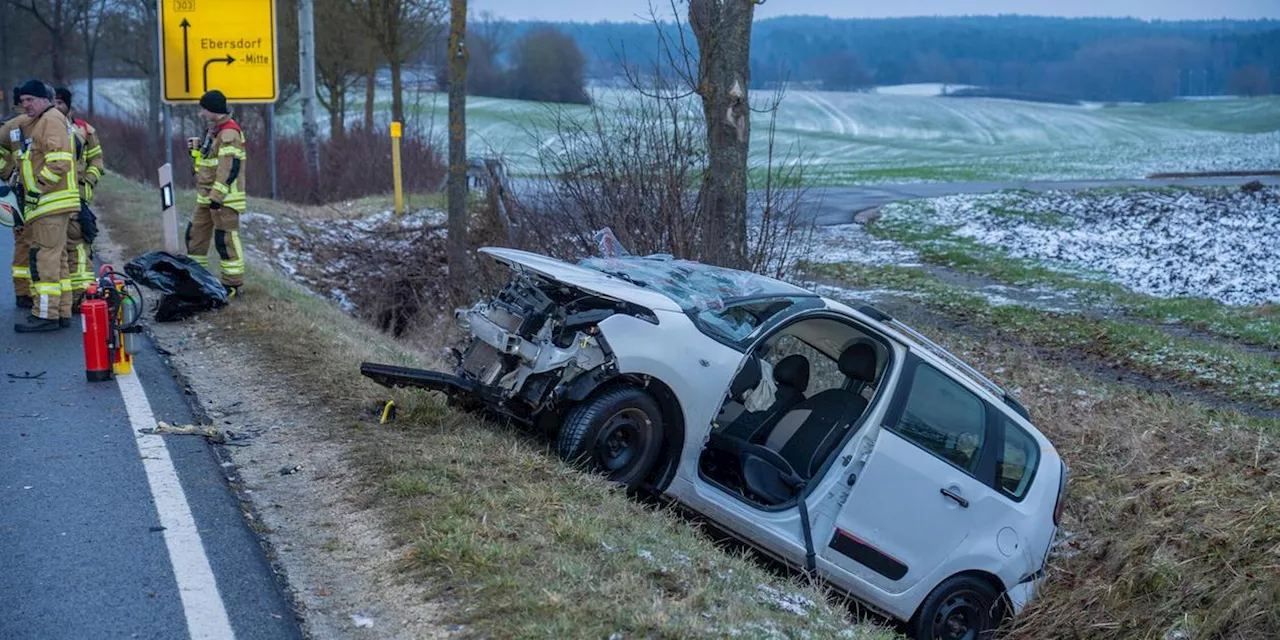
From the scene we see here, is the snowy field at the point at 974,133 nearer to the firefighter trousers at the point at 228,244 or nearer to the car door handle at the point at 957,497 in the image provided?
the firefighter trousers at the point at 228,244

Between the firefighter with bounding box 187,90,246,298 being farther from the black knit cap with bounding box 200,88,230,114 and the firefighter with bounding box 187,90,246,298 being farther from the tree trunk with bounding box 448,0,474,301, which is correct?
the tree trunk with bounding box 448,0,474,301

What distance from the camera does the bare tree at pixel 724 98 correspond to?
11.2 m

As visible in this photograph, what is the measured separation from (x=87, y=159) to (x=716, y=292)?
7.30 meters

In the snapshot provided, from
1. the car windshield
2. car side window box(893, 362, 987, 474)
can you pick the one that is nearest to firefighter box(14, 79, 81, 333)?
the car windshield

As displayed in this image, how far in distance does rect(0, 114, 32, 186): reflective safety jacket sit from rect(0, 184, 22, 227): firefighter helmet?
268 mm

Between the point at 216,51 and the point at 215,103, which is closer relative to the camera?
the point at 215,103

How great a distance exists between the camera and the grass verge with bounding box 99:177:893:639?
4.46 metres

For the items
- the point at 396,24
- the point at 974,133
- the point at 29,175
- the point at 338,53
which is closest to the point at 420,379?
the point at 29,175

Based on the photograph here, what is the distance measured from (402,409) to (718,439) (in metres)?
1.90

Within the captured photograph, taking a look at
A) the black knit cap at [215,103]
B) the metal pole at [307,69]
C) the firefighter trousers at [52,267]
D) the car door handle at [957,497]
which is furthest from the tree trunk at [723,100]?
the metal pole at [307,69]

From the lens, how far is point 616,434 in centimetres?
629

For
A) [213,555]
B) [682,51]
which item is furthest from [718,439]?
[682,51]

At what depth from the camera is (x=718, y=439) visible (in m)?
7.01

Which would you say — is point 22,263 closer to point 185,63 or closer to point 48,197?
point 48,197
